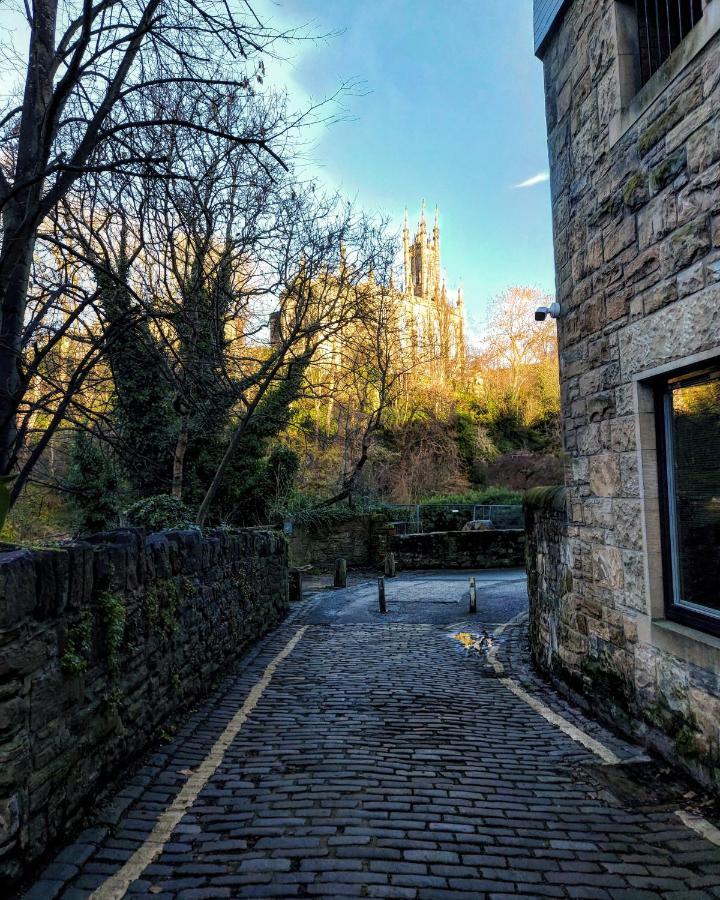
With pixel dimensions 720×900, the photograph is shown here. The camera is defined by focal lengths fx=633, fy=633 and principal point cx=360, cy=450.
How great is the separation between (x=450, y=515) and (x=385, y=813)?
2520 centimetres

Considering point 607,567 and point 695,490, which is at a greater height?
point 695,490

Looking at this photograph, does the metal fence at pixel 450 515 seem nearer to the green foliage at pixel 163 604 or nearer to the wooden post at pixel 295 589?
the wooden post at pixel 295 589

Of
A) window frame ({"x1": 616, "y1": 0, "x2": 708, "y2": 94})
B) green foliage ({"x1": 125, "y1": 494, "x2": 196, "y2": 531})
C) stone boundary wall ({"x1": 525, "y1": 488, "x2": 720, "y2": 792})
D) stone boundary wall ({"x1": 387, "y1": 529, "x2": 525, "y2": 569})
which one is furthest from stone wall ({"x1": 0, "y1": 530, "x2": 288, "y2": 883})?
stone boundary wall ({"x1": 387, "y1": 529, "x2": 525, "y2": 569})

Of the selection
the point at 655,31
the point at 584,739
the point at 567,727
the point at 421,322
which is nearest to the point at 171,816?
the point at 584,739

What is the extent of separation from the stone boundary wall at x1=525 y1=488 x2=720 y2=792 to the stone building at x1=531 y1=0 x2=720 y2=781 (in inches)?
0.8

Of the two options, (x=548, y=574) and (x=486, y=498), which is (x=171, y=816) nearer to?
(x=548, y=574)

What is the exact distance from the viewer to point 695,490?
4.45 meters

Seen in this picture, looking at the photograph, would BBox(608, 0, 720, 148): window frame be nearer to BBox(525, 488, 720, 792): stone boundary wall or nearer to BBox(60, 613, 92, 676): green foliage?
BBox(525, 488, 720, 792): stone boundary wall

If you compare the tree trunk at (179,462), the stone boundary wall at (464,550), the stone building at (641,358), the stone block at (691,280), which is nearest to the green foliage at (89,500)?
the tree trunk at (179,462)

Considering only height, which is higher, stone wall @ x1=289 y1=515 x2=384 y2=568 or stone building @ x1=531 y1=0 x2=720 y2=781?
stone building @ x1=531 y1=0 x2=720 y2=781

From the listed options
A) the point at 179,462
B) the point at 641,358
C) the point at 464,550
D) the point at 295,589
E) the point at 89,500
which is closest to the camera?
the point at 641,358

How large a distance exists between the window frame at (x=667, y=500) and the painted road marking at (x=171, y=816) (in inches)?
140

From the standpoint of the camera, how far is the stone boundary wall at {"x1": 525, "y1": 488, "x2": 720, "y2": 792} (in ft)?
13.5

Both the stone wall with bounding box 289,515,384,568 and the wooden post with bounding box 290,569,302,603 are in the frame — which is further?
the stone wall with bounding box 289,515,384,568
